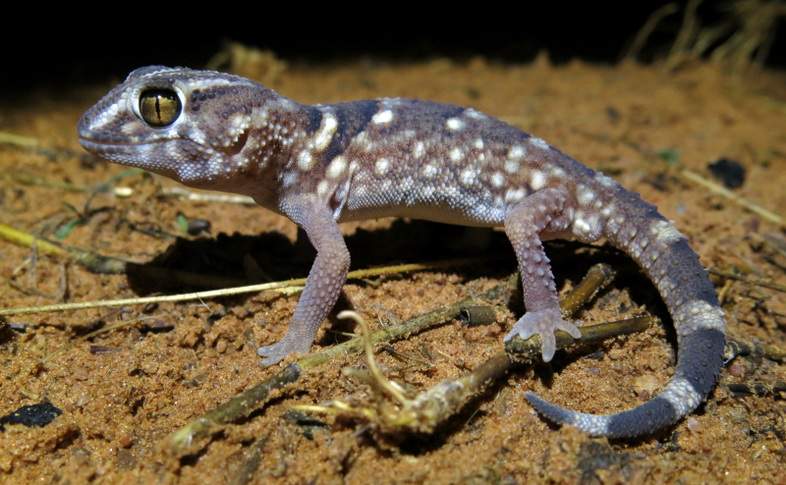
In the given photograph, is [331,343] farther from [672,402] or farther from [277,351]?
[672,402]

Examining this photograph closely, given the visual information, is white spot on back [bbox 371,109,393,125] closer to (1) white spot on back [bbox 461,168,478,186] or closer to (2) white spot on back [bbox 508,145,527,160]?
(1) white spot on back [bbox 461,168,478,186]

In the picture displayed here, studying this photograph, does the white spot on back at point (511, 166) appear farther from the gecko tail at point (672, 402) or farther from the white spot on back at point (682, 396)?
the white spot on back at point (682, 396)

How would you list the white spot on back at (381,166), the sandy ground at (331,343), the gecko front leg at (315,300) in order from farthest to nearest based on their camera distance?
the white spot on back at (381,166)
the gecko front leg at (315,300)
the sandy ground at (331,343)

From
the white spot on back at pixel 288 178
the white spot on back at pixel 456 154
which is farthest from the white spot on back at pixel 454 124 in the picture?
the white spot on back at pixel 288 178

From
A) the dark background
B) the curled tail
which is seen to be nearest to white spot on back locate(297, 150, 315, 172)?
the curled tail

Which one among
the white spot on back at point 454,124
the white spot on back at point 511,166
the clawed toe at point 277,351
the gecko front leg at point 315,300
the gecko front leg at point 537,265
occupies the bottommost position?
the clawed toe at point 277,351
